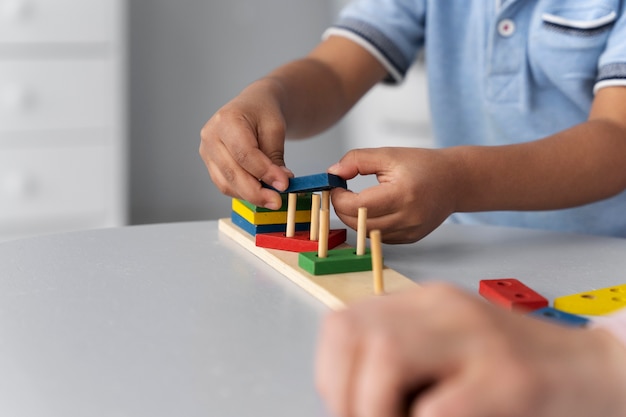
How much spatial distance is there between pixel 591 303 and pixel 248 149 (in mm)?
312

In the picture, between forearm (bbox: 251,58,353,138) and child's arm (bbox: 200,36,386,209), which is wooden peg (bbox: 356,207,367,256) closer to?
child's arm (bbox: 200,36,386,209)

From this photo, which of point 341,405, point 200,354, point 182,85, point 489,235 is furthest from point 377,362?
point 182,85

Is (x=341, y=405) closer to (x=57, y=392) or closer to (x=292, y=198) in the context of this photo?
(x=57, y=392)

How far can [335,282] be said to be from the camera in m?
0.57

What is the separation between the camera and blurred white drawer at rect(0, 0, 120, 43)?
171cm

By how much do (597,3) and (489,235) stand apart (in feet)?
1.01

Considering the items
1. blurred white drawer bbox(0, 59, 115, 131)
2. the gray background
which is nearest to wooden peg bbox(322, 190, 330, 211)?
blurred white drawer bbox(0, 59, 115, 131)

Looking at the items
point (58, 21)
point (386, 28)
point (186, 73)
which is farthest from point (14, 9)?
point (386, 28)

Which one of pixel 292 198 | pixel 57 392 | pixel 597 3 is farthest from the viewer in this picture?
pixel 597 3

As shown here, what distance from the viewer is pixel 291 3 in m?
2.14

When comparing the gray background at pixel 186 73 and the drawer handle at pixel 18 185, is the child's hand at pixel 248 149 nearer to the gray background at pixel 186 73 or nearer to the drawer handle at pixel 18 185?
the drawer handle at pixel 18 185

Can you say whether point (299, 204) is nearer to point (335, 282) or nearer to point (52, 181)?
point (335, 282)

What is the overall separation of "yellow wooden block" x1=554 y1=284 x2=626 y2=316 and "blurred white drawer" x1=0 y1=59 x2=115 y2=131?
1.41 meters

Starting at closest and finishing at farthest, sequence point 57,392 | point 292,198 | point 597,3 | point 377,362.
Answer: point 377,362 < point 57,392 < point 292,198 < point 597,3
